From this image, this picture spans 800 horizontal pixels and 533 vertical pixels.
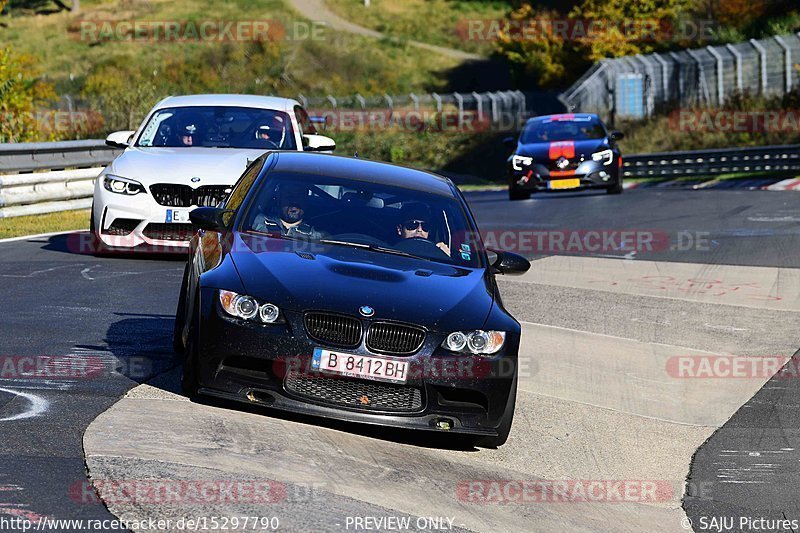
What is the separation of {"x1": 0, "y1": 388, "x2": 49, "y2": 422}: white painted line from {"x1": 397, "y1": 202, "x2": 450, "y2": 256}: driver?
2.31m

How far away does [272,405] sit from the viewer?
6863mm

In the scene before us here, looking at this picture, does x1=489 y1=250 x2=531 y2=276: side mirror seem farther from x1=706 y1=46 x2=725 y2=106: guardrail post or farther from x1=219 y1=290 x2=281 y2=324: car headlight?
x1=706 y1=46 x2=725 y2=106: guardrail post

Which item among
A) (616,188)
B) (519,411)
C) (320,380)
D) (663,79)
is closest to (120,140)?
(519,411)

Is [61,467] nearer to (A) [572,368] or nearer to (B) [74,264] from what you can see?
(A) [572,368]

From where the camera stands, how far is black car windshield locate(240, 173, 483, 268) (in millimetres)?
7957

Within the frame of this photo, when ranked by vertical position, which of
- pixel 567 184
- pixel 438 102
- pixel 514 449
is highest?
pixel 514 449

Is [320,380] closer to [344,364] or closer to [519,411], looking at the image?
[344,364]

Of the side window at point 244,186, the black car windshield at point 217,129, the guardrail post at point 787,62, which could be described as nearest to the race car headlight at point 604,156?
the black car windshield at point 217,129

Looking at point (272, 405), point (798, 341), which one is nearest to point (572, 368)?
point (798, 341)

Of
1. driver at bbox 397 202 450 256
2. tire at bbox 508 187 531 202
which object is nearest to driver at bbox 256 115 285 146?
driver at bbox 397 202 450 256

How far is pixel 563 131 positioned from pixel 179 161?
13.6 metres

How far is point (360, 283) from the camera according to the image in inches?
280

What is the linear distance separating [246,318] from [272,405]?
464 millimetres

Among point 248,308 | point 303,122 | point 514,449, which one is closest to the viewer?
point 248,308
